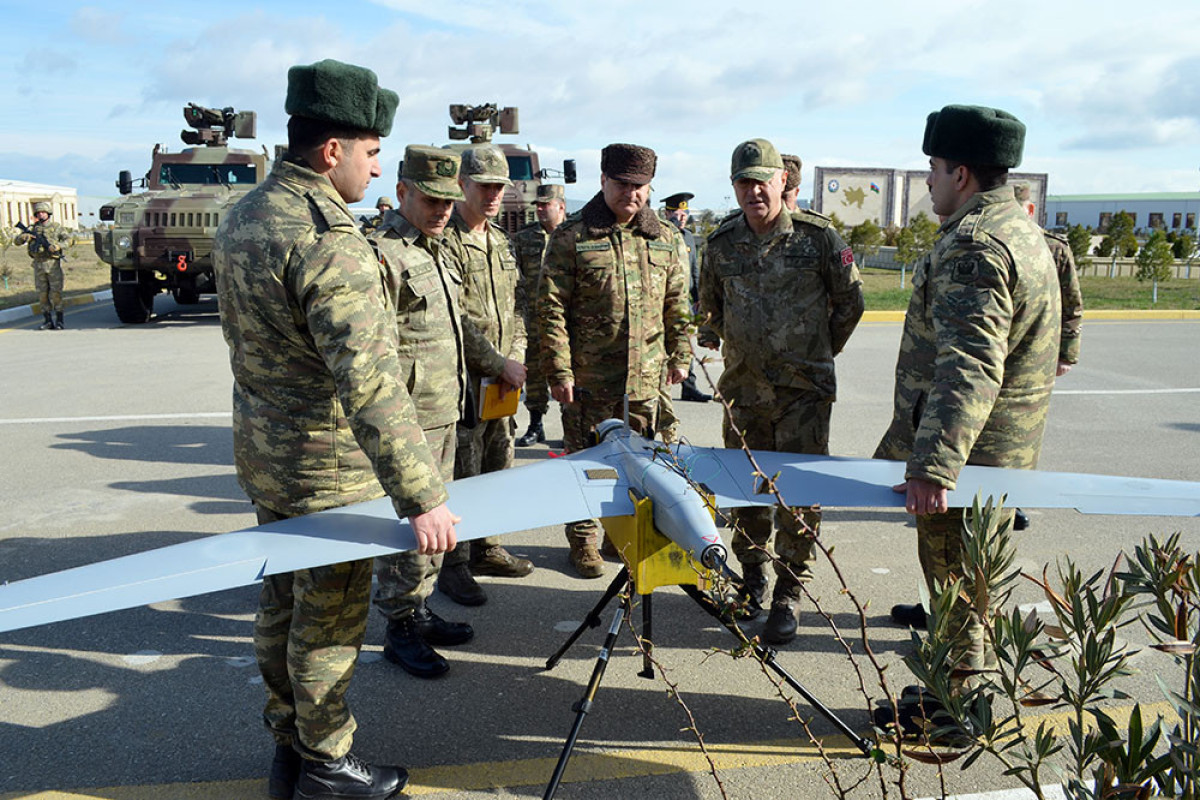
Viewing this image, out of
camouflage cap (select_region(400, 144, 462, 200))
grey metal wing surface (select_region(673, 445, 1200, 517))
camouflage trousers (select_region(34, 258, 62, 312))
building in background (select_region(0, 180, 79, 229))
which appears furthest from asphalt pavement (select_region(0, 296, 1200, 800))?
building in background (select_region(0, 180, 79, 229))

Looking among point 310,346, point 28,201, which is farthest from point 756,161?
point 28,201

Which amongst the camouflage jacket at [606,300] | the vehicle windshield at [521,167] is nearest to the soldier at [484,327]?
the camouflage jacket at [606,300]

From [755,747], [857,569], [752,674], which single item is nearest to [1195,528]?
[857,569]

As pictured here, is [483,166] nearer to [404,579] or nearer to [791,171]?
[791,171]

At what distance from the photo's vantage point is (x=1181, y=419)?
26.1ft

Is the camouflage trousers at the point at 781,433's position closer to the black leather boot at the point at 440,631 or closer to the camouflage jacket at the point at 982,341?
the camouflage jacket at the point at 982,341

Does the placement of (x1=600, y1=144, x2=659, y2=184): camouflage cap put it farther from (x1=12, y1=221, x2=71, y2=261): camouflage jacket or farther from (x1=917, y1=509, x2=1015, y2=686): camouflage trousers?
(x1=12, y1=221, x2=71, y2=261): camouflage jacket

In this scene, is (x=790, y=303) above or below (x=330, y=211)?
below

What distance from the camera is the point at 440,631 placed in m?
3.78

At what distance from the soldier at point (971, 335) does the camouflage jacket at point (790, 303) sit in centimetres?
76

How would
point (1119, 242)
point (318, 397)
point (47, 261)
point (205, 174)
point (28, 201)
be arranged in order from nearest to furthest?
point (318, 397), point (47, 261), point (205, 174), point (1119, 242), point (28, 201)

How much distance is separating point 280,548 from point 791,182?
2.92m

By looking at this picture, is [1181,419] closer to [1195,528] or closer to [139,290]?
[1195,528]

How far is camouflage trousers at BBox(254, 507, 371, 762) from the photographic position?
8.33 feet
